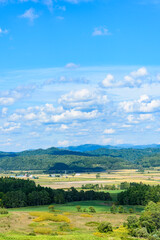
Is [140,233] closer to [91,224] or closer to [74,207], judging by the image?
[91,224]

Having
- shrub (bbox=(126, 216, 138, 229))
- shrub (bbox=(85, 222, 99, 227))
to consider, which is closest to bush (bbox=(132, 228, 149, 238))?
shrub (bbox=(126, 216, 138, 229))

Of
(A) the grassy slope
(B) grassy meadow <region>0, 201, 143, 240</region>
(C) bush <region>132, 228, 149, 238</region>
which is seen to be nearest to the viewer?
(B) grassy meadow <region>0, 201, 143, 240</region>

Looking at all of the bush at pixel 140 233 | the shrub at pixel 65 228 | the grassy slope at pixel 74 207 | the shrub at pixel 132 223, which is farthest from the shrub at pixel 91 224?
the grassy slope at pixel 74 207

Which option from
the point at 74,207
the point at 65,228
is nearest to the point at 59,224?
the point at 65,228

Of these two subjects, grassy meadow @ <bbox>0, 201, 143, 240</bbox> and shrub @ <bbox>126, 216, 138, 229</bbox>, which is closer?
grassy meadow @ <bbox>0, 201, 143, 240</bbox>

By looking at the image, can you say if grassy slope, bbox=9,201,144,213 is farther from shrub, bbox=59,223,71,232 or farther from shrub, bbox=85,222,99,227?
shrub, bbox=59,223,71,232

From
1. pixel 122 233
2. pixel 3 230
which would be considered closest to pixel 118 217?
pixel 122 233

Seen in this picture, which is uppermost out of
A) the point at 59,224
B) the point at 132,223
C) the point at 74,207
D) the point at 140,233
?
the point at 132,223

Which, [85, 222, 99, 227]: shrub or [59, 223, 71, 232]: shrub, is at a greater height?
[59, 223, 71, 232]: shrub

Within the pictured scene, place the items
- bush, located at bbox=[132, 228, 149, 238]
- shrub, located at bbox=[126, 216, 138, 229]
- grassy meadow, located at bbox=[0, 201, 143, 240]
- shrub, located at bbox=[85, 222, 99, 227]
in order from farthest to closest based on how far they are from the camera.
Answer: shrub, located at bbox=[85, 222, 99, 227] → shrub, located at bbox=[126, 216, 138, 229] → bush, located at bbox=[132, 228, 149, 238] → grassy meadow, located at bbox=[0, 201, 143, 240]

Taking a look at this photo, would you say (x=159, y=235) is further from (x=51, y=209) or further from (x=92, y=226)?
(x=51, y=209)

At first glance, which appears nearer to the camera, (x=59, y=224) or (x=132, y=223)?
(x=132, y=223)

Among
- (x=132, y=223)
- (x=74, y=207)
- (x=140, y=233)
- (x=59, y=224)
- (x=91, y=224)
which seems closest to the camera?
(x=140, y=233)

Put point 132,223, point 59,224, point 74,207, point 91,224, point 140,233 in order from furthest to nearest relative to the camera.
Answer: point 74,207 → point 91,224 → point 59,224 → point 132,223 → point 140,233
